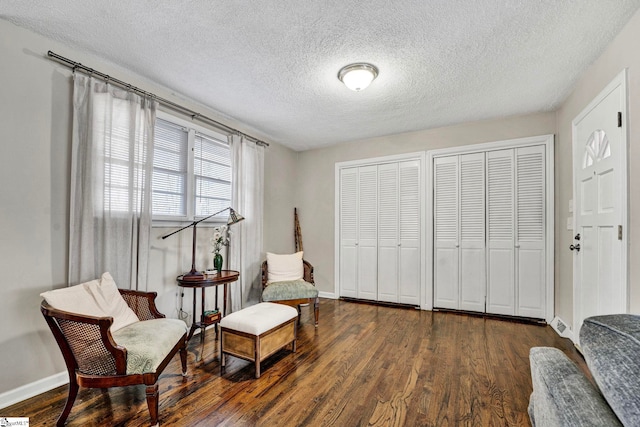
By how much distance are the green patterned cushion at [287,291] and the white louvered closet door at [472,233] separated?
6.79 feet

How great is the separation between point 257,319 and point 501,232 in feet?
10.5

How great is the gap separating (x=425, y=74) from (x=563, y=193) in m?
2.16

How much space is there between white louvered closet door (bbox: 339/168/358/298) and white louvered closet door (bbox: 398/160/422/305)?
724 mm

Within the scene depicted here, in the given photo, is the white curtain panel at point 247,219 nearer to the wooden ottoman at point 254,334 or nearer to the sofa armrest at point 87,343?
the wooden ottoman at point 254,334

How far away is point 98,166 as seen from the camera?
225 cm

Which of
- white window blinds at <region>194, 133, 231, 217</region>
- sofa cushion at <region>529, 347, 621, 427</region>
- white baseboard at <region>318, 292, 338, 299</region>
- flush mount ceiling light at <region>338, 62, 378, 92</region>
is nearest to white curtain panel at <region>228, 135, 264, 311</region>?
white window blinds at <region>194, 133, 231, 217</region>

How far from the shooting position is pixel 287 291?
3.36 metres

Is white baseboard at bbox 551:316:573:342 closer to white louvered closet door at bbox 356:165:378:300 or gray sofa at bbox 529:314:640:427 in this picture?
white louvered closet door at bbox 356:165:378:300

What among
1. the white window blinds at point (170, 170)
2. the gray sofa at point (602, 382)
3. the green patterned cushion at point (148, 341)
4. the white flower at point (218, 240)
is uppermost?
the white window blinds at point (170, 170)

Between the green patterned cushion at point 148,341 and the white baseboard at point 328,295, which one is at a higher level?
the green patterned cushion at point 148,341

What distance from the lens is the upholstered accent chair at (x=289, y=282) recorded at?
335cm

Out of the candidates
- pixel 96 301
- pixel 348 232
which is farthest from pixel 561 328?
pixel 96 301

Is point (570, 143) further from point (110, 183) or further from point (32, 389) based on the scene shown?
point (32, 389)

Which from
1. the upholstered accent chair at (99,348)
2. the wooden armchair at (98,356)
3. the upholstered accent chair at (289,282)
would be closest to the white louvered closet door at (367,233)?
the upholstered accent chair at (289,282)
